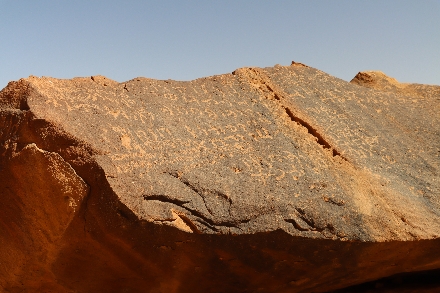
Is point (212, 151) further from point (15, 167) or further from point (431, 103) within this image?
point (431, 103)

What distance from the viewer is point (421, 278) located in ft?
10.4

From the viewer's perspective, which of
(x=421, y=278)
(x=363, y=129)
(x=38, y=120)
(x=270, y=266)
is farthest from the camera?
(x=421, y=278)

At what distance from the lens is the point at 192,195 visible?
7.37ft

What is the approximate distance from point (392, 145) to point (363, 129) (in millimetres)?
205

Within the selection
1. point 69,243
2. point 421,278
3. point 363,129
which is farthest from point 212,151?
point 421,278

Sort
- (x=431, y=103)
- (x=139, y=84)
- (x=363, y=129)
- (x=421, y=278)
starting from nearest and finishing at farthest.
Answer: (x=139, y=84) → (x=363, y=129) → (x=421, y=278) → (x=431, y=103)

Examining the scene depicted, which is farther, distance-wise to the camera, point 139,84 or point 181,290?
point 139,84

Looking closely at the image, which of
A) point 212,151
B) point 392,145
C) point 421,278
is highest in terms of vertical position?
point 392,145

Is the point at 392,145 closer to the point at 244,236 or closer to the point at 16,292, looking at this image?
the point at 244,236

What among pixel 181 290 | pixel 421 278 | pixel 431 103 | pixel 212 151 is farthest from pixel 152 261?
pixel 431 103

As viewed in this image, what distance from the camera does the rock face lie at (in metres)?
2.21

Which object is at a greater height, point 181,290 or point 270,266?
point 270,266

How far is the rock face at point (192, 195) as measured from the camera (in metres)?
2.21

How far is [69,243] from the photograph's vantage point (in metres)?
2.31
